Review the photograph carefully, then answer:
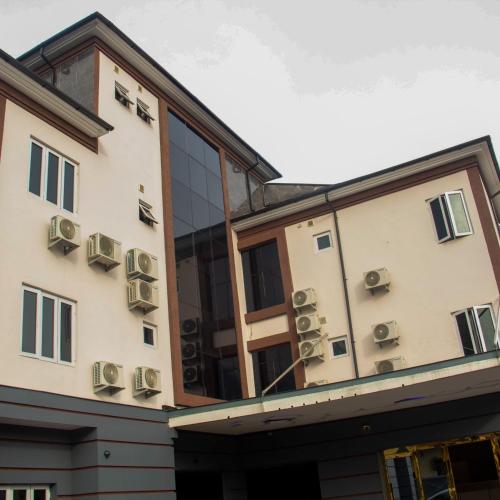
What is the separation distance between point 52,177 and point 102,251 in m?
1.92

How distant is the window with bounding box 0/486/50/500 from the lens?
1023 cm

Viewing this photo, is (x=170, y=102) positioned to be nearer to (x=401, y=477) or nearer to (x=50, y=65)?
(x=50, y=65)

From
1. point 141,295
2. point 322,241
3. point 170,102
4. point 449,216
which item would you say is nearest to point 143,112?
point 170,102

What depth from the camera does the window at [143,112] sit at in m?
16.7

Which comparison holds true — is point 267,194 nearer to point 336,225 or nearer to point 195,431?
point 336,225

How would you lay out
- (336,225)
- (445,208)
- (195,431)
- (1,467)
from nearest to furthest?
(1,467)
(195,431)
(445,208)
(336,225)

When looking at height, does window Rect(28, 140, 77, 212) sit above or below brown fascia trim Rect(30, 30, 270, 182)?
below

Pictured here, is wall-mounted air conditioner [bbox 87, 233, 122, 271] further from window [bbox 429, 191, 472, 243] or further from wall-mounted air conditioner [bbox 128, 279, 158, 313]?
window [bbox 429, 191, 472, 243]

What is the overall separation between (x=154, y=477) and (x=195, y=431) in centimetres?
235

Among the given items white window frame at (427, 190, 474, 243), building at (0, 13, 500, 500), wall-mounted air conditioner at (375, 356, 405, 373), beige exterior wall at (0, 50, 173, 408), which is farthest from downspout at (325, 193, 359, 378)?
beige exterior wall at (0, 50, 173, 408)

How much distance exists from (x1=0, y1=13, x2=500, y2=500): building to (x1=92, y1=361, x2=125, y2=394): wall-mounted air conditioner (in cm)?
4

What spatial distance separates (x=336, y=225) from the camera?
1803cm

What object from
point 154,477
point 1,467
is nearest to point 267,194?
point 154,477

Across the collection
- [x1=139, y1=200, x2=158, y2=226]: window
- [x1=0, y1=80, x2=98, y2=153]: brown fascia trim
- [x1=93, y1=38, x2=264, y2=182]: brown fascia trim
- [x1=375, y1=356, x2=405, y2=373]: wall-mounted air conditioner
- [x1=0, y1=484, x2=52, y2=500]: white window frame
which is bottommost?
[x1=0, y1=484, x2=52, y2=500]: white window frame
